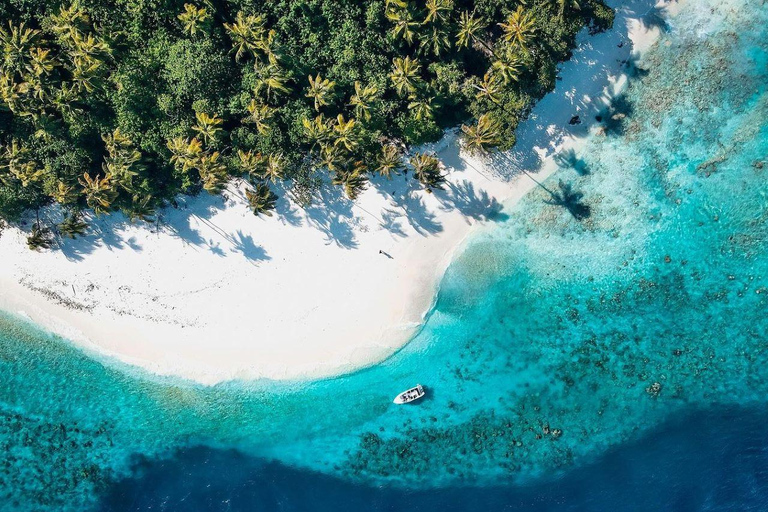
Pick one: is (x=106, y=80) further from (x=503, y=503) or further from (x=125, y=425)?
(x=503, y=503)

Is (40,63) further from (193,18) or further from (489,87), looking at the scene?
(489,87)

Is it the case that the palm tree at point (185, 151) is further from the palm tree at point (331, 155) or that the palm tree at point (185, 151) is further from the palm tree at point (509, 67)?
the palm tree at point (509, 67)

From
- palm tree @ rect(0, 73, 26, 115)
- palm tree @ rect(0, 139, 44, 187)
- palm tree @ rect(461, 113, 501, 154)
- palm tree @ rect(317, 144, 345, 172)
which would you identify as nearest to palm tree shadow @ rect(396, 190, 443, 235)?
palm tree @ rect(461, 113, 501, 154)

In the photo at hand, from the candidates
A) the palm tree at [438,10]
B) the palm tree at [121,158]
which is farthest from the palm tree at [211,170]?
the palm tree at [438,10]

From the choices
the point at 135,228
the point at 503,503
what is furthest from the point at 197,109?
the point at 503,503

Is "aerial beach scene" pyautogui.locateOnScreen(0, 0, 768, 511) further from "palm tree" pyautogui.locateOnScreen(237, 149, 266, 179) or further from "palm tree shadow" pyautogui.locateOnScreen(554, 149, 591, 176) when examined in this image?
"palm tree" pyautogui.locateOnScreen(237, 149, 266, 179)
